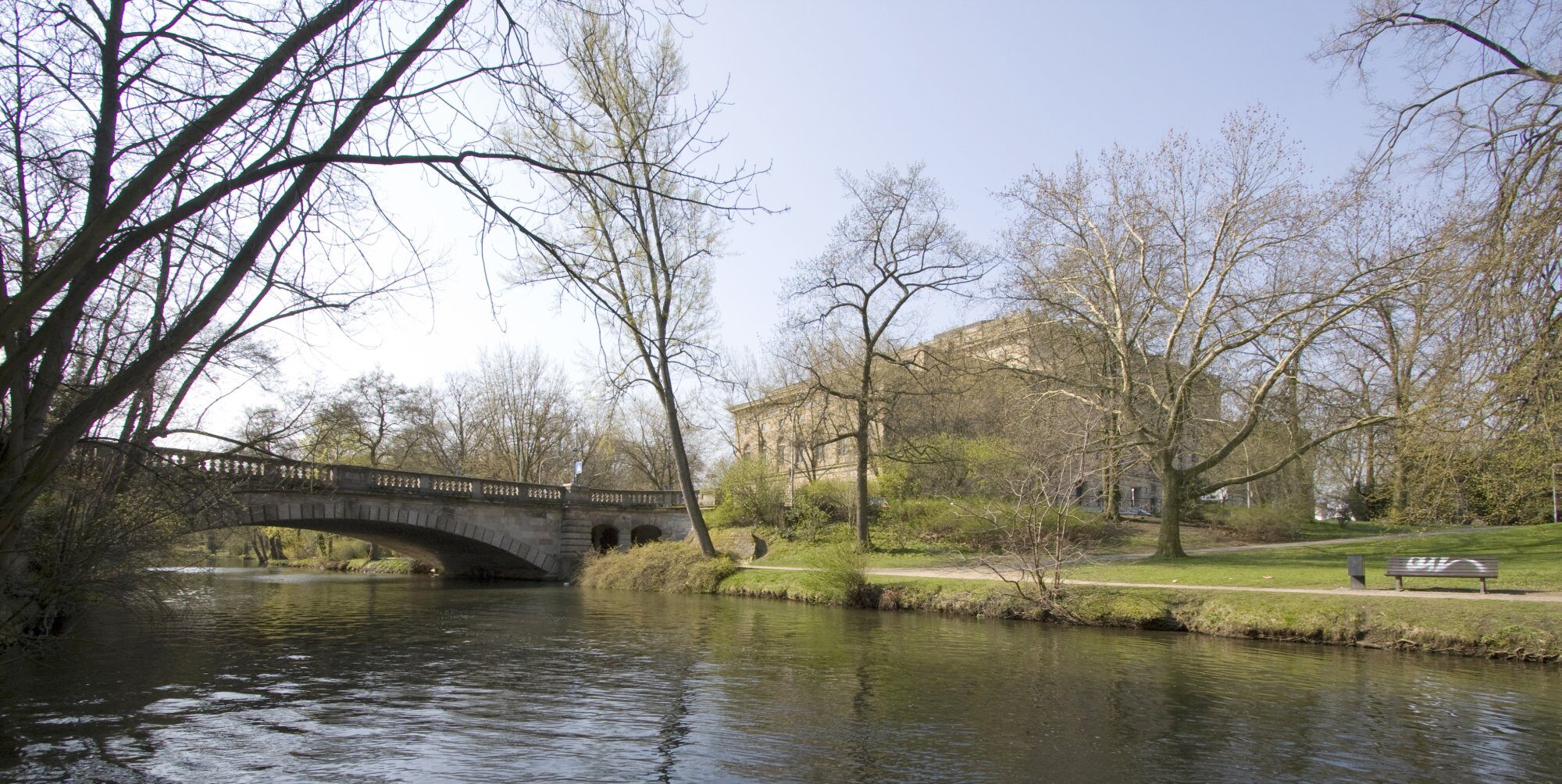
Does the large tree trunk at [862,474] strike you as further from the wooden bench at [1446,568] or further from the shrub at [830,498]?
the wooden bench at [1446,568]

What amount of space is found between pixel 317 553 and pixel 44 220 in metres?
51.9

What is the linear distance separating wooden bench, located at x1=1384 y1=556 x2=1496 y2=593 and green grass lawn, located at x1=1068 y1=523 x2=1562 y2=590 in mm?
1344

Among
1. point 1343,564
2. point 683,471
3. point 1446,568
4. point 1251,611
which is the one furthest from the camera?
point 683,471

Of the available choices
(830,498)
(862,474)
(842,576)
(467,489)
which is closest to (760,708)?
(842,576)

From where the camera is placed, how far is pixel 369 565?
46312 millimetres

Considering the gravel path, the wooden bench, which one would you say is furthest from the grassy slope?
the wooden bench

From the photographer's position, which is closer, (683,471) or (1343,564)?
(1343,564)

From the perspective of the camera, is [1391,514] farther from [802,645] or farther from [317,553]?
[317,553]

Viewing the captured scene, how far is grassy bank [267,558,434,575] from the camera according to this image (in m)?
44.2

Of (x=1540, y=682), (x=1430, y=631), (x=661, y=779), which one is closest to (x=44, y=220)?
(x=661, y=779)

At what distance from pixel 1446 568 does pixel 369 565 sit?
44.9 meters

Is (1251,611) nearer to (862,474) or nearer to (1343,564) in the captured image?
(1343,564)

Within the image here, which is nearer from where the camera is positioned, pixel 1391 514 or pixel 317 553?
pixel 1391 514

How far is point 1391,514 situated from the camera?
2180 cm
